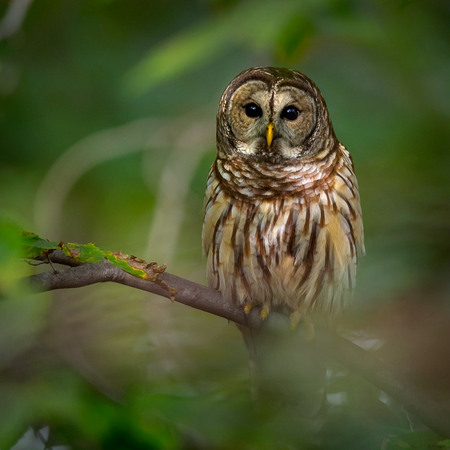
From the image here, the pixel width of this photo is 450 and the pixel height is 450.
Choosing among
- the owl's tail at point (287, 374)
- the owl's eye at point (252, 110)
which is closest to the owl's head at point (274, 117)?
the owl's eye at point (252, 110)

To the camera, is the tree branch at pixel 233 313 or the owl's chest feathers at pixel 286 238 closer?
the tree branch at pixel 233 313

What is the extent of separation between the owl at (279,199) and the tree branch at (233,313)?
353 millimetres

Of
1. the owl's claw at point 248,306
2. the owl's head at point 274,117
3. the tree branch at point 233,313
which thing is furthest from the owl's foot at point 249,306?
the owl's head at point 274,117

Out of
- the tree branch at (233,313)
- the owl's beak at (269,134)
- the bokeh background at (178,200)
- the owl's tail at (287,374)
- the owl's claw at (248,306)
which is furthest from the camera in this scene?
the owl's claw at (248,306)

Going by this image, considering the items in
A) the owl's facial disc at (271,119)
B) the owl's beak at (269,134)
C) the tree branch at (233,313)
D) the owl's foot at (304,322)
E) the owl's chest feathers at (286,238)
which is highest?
the owl's facial disc at (271,119)

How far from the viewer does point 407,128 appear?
409 centimetres

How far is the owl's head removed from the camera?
111 inches

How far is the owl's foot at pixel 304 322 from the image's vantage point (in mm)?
2855

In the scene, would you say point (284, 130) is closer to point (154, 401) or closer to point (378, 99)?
point (154, 401)

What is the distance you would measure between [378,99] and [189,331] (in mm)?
2160

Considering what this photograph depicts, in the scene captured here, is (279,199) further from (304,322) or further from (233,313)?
(233,313)

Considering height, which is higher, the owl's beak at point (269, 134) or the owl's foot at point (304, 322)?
the owl's beak at point (269, 134)

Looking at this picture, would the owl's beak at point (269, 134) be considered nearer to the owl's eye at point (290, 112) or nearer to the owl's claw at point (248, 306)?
the owl's eye at point (290, 112)

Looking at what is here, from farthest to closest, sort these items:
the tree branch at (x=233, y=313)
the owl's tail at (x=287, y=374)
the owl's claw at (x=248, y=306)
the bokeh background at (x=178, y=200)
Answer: the owl's claw at (x=248, y=306) → the owl's tail at (x=287, y=374) → the bokeh background at (x=178, y=200) → the tree branch at (x=233, y=313)
